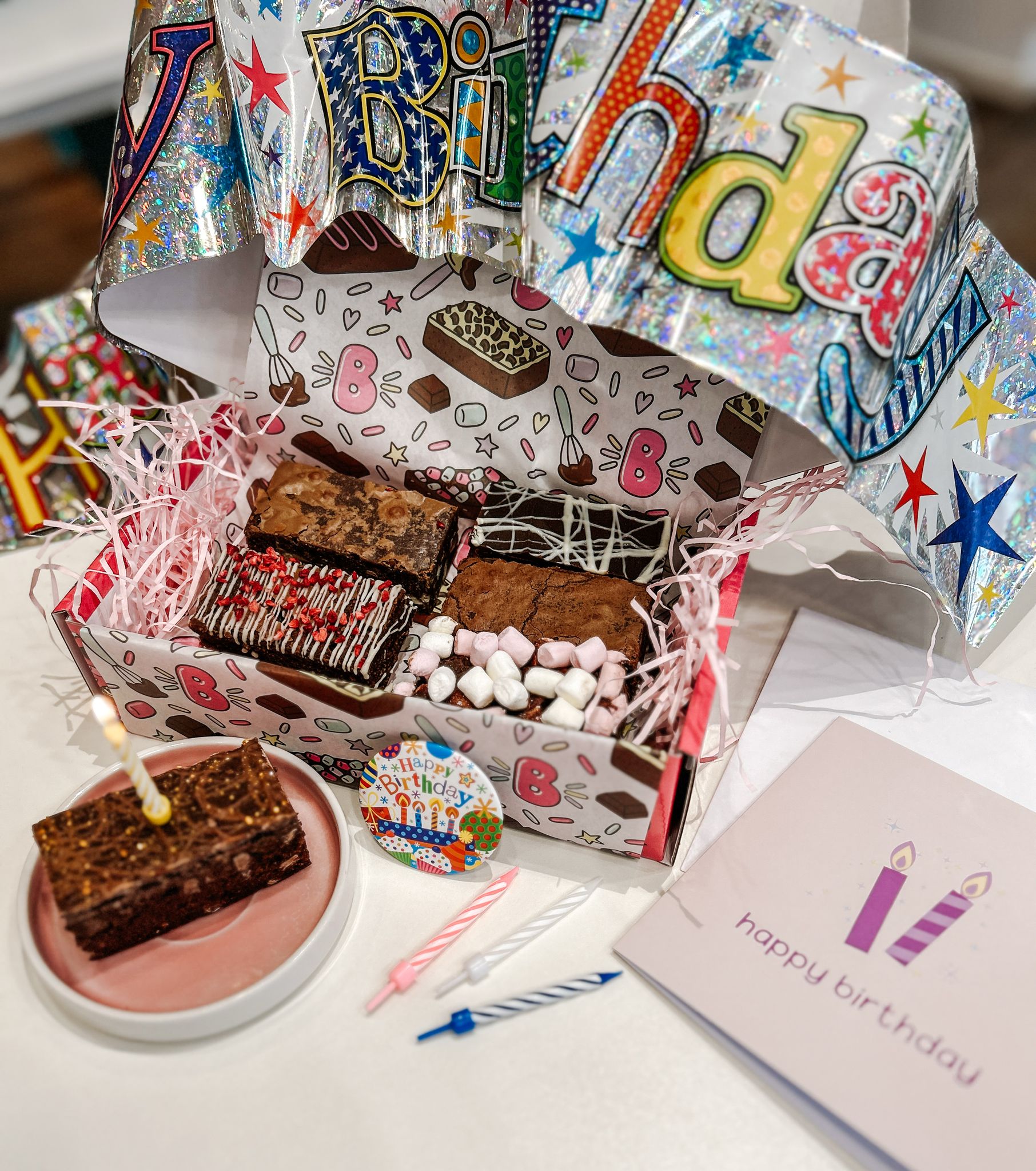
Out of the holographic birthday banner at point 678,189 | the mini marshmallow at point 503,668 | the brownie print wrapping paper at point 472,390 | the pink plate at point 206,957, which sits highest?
the holographic birthday banner at point 678,189

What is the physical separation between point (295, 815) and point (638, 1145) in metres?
0.47

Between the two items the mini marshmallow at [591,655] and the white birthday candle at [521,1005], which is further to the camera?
the mini marshmallow at [591,655]

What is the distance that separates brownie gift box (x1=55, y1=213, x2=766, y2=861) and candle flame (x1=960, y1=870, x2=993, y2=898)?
327mm

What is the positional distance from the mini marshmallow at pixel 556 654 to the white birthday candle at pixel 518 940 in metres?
0.26

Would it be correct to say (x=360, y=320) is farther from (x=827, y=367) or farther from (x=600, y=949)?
(x=600, y=949)

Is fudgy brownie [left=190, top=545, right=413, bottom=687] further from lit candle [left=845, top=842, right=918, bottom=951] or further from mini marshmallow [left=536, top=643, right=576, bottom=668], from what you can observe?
lit candle [left=845, top=842, right=918, bottom=951]

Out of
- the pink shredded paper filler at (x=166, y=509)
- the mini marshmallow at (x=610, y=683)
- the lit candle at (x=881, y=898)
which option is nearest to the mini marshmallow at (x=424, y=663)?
the mini marshmallow at (x=610, y=683)

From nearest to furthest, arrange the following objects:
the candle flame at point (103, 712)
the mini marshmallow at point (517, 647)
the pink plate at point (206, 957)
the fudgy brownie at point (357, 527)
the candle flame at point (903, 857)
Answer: the candle flame at point (103, 712) → the pink plate at point (206, 957) → the candle flame at point (903, 857) → the mini marshmallow at point (517, 647) → the fudgy brownie at point (357, 527)

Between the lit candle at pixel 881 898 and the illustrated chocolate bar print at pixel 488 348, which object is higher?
the illustrated chocolate bar print at pixel 488 348

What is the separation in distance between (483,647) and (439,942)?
349 millimetres

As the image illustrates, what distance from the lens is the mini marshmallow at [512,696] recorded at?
113 cm

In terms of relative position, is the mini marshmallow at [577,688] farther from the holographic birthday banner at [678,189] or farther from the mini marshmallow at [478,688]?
the holographic birthday banner at [678,189]

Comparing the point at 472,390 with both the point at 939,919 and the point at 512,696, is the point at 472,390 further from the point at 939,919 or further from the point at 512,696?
the point at 939,919

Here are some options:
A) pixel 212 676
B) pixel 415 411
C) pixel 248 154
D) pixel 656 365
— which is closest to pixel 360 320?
pixel 415 411
